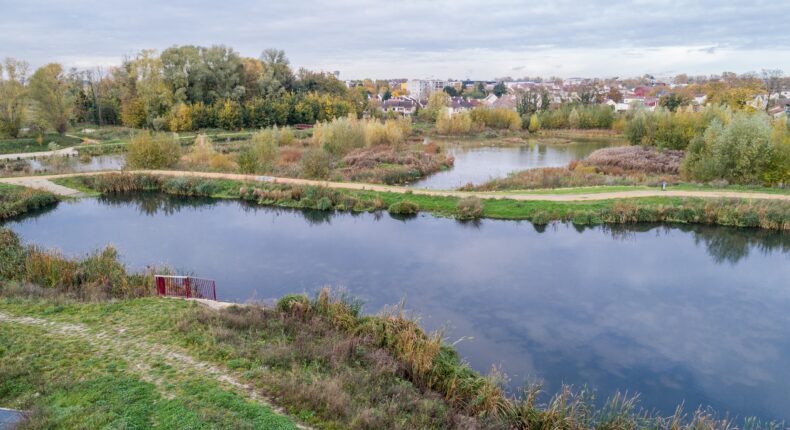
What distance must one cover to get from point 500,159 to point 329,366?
1362 inches

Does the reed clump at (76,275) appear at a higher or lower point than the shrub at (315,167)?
lower

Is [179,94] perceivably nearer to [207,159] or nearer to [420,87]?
[207,159]

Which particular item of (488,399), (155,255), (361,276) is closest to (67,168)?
(155,255)

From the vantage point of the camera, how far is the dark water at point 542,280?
1041cm

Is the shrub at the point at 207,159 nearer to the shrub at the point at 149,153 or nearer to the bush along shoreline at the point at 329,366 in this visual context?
the shrub at the point at 149,153

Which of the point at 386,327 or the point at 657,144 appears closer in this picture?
the point at 386,327

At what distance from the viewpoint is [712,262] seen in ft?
53.6

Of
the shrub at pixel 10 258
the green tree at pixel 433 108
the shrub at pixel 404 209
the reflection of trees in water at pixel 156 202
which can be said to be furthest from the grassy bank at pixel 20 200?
the green tree at pixel 433 108

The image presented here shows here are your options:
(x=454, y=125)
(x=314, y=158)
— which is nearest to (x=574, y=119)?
(x=454, y=125)

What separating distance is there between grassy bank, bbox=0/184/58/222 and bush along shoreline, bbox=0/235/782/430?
11.4 m

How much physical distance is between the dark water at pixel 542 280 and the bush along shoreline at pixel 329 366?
1018 mm

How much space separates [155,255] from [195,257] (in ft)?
4.23

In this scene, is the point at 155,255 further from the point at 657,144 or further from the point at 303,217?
the point at 657,144

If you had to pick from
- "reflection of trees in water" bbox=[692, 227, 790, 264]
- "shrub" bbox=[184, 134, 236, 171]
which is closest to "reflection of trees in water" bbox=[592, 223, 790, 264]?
"reflection of trees in water" bbox=[692, 227, 790, 264]
